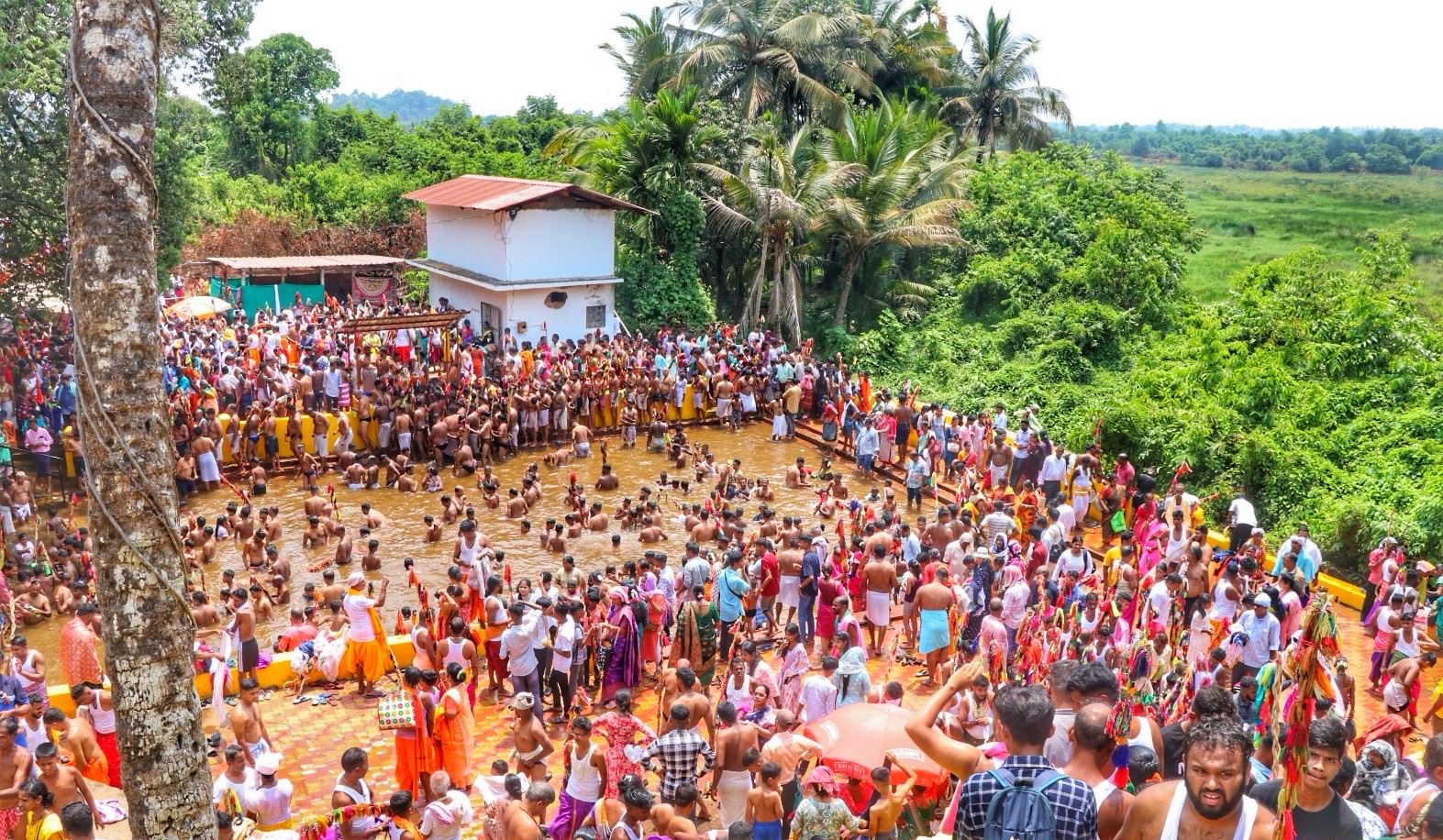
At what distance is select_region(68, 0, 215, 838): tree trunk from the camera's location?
16.5 ft

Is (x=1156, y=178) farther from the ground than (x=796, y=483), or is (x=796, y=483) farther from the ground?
(x=1156, y=178)

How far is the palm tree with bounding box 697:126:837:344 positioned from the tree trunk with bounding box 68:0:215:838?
2198cm

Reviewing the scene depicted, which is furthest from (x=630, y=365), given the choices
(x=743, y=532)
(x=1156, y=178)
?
(x=1156, y=178)

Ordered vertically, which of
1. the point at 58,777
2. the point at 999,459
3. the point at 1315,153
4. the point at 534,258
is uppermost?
the point at 1315,153

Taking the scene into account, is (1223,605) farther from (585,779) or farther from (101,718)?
(101,718)

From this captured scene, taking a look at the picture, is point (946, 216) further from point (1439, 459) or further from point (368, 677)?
point (368, 677)

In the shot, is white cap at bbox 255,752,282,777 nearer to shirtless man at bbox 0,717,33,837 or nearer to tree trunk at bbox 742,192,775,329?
A: shirtless man at bbox 0,717,33,837

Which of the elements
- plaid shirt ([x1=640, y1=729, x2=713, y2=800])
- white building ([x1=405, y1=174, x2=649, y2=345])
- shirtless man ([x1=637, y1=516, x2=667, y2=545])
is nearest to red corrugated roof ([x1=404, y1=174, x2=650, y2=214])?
white building ([x1=405, y1=174, x2=649, y2=345])

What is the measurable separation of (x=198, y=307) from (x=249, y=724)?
2035 cm

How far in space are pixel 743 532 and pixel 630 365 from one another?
8.26m

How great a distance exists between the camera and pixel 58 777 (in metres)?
7.73

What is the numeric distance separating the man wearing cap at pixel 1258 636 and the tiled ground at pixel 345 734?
1.69 meters

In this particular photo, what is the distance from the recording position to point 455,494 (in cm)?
1820

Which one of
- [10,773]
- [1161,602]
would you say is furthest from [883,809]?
[10,773]
